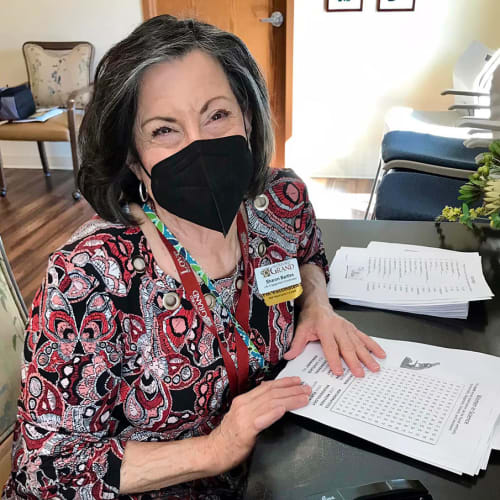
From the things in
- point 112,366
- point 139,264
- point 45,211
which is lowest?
point 45,211

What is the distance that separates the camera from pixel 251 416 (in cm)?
81

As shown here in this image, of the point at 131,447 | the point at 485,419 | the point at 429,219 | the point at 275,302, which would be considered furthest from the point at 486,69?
the point at 131,447

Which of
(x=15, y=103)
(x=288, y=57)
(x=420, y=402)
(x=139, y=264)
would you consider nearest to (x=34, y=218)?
(x=15, y=103)

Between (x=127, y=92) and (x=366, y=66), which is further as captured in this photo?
(x=366, y=66)

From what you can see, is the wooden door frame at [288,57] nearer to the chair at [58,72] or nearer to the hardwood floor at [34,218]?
the chair at [58,72]

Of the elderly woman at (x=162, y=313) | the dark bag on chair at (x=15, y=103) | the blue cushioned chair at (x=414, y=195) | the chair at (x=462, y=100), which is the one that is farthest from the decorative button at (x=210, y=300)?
the dark bag on chair at (x=15, y=103)

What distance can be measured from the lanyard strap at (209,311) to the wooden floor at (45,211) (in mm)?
2061

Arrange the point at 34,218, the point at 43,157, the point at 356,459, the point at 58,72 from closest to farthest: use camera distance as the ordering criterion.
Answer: the point at 356,459 < the point at 34,218 < the point at 58,72 < the point at 43,157

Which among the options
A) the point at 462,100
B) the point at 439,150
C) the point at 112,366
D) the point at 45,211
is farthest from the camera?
the point at 45,211

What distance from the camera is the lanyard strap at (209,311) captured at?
3.17 feet

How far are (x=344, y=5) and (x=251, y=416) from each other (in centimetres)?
351

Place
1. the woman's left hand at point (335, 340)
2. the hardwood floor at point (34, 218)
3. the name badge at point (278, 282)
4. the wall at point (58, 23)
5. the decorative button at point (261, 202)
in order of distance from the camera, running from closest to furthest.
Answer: the woman's left hand at point (335, 340) → the name badge at point (278, 282) → the decorative button at point (261, 202) → the hardwood floor at point (34, 218) → the wall at point (58, 23)

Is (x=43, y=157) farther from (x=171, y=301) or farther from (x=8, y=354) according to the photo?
(x=171, y=301)

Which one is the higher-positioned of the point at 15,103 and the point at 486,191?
the point at 486,191
